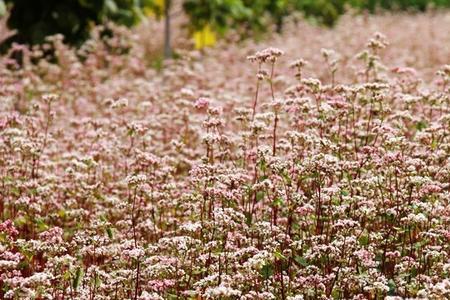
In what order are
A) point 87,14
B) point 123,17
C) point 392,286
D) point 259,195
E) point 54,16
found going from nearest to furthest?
point 392,286
point 259,195
point 54,16
point 87,14
point 123,17

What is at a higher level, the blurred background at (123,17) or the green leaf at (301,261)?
the blurred background at (123,17)

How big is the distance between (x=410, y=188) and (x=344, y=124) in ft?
5.99

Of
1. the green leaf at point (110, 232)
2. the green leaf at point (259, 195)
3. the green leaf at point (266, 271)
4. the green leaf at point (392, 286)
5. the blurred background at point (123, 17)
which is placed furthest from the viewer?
the blurred background at point (123, 17)

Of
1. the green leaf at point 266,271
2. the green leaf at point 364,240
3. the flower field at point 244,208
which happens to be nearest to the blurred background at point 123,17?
the flower field at point 244,208

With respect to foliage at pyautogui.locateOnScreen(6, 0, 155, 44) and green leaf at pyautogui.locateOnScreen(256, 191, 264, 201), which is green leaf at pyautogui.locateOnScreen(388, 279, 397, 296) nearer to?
green leaf at pyautogui.locateOnScreen(256, 191, 264, 201)

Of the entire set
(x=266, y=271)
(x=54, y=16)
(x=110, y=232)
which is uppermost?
(x=54, y=16)

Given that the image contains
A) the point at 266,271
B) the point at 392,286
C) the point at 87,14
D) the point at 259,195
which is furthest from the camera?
the point at 87,14

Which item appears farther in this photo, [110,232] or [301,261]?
[110,232]

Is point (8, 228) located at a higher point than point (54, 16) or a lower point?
lower

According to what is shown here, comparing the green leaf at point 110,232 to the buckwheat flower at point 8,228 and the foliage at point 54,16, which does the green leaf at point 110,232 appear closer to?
the buckwheat flower at point 8,228

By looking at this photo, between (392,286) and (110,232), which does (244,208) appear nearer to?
(110,232)

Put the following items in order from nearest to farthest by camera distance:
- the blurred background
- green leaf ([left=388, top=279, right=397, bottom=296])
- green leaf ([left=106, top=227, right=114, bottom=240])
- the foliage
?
green leaf ([left=388, top=279, right=397, bottom=296]), green leaf ([left=106, top=227, right=114, bottom=240]), the foliage, the blurred background

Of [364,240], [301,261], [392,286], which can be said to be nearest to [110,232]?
[301,261]

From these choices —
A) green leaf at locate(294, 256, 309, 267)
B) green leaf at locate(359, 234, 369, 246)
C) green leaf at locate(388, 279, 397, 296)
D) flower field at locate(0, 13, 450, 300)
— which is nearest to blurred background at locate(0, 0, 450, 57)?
flower field at locate(0, 13, 450, 300)
